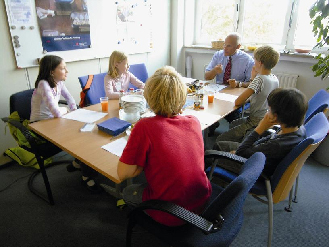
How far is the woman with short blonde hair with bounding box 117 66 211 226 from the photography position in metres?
1.04

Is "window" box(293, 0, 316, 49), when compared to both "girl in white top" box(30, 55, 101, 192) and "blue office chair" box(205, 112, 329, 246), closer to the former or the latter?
"blue office chair" box(205, 112, 329, 246)

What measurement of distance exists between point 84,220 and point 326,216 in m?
1.87

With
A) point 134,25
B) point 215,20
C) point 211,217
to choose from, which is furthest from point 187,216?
point 215,20

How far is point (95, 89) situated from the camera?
8.32 ft

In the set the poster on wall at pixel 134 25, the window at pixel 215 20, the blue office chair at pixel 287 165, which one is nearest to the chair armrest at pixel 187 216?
the blue office chair at pixel 287 165

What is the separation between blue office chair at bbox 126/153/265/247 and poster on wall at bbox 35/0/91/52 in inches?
90.0

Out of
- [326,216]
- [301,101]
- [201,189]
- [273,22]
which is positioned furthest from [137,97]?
[273,22]

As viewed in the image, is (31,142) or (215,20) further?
(215,20)

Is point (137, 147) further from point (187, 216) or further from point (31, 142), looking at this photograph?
point (31, 142)

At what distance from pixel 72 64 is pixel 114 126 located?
1664 mm

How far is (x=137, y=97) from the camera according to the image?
1.92 m

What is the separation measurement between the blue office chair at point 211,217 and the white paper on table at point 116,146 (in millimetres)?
377

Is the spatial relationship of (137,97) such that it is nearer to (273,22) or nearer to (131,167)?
(131,167)

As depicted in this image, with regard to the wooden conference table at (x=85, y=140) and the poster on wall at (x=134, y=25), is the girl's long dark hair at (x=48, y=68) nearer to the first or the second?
the wooden conference table at (x=85, y=140)
